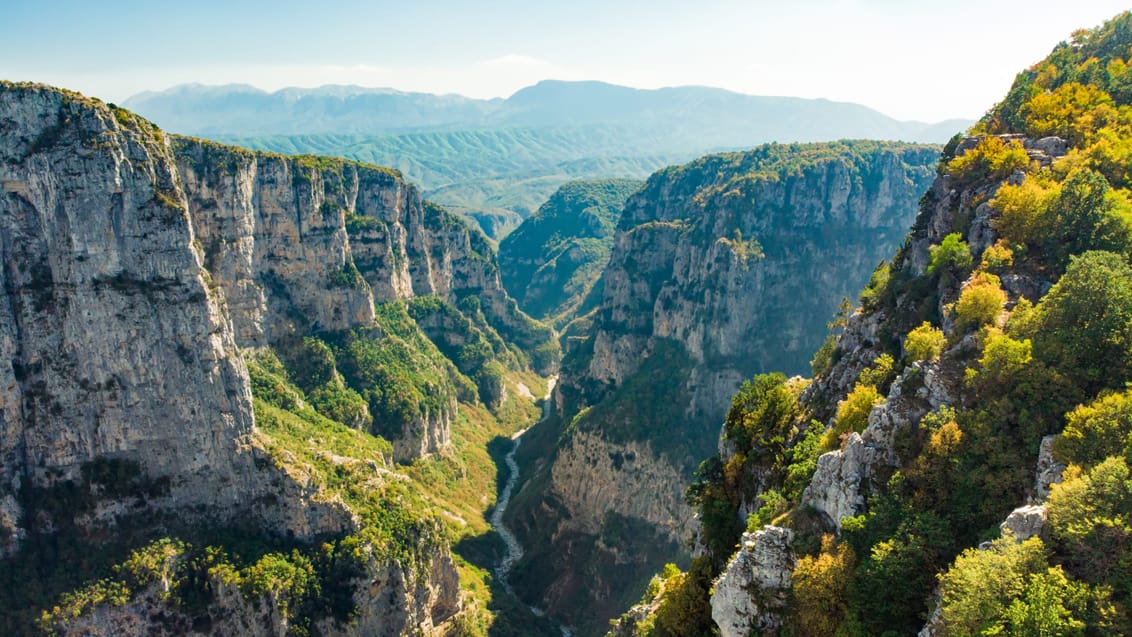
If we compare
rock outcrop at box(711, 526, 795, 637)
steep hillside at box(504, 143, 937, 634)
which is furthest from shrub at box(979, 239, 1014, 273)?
steep hillside at box(504, 143, 937, 634)

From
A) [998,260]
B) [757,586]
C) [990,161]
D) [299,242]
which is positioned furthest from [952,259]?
[299,242]

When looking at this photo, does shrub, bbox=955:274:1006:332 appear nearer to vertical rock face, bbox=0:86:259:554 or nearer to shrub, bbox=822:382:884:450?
shrub, bbox=822:382:884:450

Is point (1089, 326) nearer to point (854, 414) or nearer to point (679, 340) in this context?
point (854, 414)

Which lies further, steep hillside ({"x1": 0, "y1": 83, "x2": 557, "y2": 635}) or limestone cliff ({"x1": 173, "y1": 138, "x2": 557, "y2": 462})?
limestone cliff ({"x1": 173, "y1": 138, "x2": 557, "y2": 462})

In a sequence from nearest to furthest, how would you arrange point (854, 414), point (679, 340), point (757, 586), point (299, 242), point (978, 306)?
point (757, 586) < point (978, 306) < point (854, 414) < point (299, 242) < point (679, 340)

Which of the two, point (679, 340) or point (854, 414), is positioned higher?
point (854, 414)

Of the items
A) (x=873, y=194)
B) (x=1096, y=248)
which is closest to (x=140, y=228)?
(x=1096, y=248)
